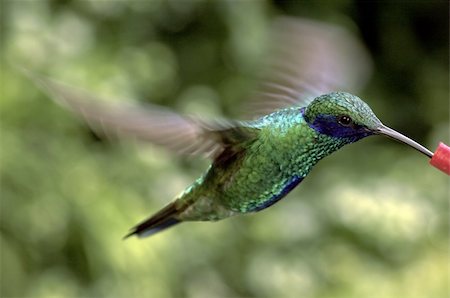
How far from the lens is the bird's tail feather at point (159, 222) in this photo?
998 millimetres

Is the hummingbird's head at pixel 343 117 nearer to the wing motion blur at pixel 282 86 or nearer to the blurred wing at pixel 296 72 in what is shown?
the wing motion blur at pixel 282 86

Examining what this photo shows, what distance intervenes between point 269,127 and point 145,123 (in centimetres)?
20

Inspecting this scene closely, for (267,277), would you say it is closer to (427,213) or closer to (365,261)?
(365,261)

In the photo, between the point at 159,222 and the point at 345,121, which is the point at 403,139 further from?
the point at 159,222

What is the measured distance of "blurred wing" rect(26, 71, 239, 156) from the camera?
736 mm

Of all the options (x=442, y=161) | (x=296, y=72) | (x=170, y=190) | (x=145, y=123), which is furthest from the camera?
(x=170, y=190)

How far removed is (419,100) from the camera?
3.13 meters

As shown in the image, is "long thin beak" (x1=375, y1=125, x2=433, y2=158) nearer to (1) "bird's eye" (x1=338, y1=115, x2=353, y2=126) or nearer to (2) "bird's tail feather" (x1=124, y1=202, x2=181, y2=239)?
(1) "bird's eye" (x1=338, y1=115, x2=353, y2=126)

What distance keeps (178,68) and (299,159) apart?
6.78 ft

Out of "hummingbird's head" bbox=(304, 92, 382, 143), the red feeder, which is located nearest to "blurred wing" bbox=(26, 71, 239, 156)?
"hummingbird's head" bbox=(304, 92, 382, 143)

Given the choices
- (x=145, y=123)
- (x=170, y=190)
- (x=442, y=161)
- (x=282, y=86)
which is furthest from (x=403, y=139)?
(x=170, y=190)

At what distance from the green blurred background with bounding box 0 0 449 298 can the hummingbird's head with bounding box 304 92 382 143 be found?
1508 mm

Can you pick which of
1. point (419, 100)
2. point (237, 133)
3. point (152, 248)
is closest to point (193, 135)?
point (237, 133)

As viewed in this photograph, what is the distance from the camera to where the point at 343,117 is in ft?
2.57
